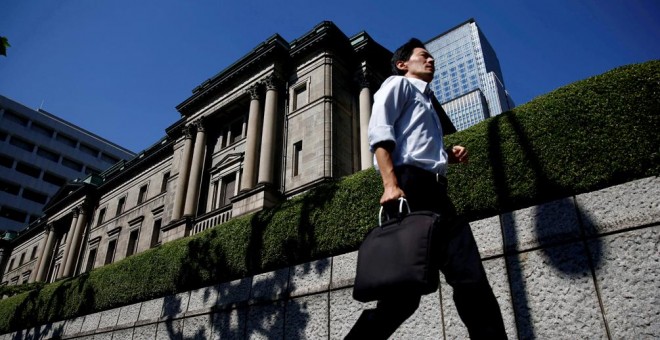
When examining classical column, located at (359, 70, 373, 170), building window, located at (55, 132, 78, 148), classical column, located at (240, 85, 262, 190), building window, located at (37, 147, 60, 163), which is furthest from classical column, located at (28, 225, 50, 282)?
classical column, located at (359, 70, 373, 170)

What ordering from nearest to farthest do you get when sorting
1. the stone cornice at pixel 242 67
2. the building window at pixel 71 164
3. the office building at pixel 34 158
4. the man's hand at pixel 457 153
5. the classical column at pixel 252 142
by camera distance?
the man's hand at pixel 457 153, the classical column at pixel 252 142, the stone cornice at pixel 242 67, the office building at pixel 34 158, the building window at pixel 71 164

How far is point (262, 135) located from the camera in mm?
22734

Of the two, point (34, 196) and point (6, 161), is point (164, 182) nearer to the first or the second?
point (34, 196)

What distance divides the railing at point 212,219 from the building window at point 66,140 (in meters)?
62.8

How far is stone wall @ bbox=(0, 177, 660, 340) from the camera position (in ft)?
13.0

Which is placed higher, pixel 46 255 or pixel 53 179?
pixel 53 179

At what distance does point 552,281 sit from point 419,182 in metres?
2.88

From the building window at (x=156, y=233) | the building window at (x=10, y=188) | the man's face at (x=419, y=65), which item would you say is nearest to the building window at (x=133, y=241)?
the building window at (x=156, y=233)

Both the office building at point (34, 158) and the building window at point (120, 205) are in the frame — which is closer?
the building window at point (120, 205)

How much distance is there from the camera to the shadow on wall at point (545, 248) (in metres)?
4.32

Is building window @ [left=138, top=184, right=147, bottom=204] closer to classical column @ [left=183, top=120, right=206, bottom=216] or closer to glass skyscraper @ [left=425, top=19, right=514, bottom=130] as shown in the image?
classical column @ [left=183, top=120, right=206, bottom=216]

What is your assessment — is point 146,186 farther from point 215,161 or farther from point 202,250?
point 202,250

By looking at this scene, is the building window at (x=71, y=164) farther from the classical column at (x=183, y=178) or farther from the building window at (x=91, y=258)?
the classical column at (x=183, y=178)

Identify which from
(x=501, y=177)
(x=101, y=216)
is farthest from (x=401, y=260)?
(x=101, y=216)
